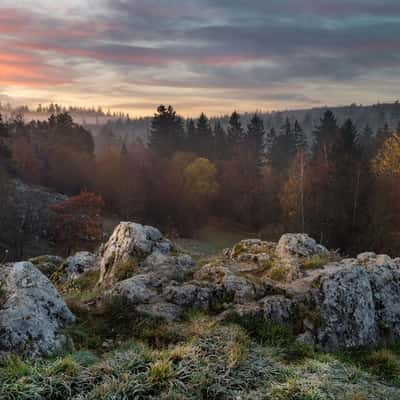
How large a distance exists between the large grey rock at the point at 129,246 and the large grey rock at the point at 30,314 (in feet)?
13.5

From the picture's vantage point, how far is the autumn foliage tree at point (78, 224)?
4131 centimetres

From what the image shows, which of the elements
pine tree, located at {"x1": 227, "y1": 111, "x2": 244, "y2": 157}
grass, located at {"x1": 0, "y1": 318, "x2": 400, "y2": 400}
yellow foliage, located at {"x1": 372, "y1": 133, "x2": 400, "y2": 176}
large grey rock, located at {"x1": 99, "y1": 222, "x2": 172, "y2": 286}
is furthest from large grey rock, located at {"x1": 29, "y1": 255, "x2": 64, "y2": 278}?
pine tree, located at {"x1": 227, "y1": 111, "x2": 244, "y2": 157}

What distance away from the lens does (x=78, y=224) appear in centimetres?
4178

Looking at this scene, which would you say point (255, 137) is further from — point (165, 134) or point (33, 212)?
point (33, 212)

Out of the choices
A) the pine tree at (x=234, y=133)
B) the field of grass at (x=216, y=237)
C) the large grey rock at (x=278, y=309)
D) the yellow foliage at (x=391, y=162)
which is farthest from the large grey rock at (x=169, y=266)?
the pine tree at (x=234, y=133)

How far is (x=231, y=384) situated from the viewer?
679 centimetres

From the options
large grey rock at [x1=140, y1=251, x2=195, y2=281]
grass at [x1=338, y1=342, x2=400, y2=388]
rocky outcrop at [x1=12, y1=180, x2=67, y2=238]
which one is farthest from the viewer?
rocky outcrop at [x1=12, y1=180, x2=67, y2=238]

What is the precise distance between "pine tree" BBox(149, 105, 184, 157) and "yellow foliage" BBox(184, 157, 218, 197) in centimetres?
1054

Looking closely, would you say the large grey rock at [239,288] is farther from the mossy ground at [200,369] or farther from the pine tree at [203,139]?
the pine tree at [203,139]

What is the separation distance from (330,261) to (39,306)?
9.12m

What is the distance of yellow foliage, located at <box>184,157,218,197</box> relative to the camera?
64.7m

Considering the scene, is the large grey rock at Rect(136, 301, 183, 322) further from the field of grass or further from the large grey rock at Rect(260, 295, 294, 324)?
the field of grass

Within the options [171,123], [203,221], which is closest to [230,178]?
[203,221]

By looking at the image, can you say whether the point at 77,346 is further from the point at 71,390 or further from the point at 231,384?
the point at 231,384
